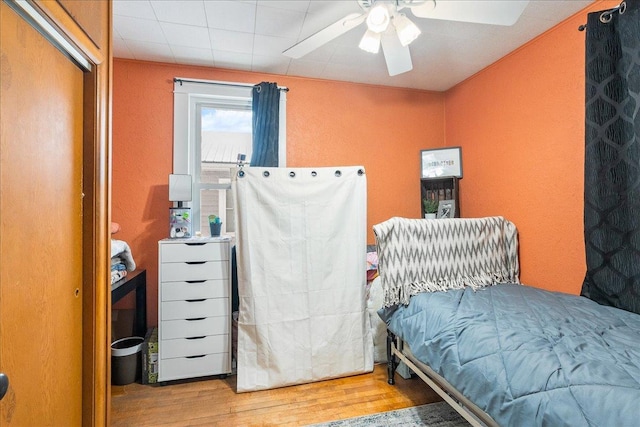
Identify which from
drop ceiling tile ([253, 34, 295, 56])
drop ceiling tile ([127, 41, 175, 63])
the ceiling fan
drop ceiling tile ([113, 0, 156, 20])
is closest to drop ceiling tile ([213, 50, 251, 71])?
drop ceiling tile ([253, 34, 295, 56])

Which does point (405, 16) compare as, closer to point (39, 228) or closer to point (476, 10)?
point (476, 10)

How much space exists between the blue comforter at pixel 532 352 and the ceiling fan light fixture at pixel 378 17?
1.55 m

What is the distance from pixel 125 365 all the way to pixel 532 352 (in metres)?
2.47

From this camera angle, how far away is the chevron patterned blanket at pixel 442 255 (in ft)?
6.76

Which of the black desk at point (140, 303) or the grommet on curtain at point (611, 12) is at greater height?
the grommet on curtain at point (611, 12)

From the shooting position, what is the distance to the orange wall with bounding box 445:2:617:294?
2008mm

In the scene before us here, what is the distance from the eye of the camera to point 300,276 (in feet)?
7.37

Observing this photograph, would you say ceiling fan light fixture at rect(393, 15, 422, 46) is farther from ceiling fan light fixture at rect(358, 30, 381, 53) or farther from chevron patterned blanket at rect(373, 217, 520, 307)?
chevron patterned blanket at rect(373, 217, 520, 307)

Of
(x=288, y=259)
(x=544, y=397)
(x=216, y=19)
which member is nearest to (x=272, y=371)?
(x=288, y=259)

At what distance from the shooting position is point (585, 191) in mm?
1819

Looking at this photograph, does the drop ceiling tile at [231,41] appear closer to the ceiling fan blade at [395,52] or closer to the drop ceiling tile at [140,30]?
the drop ceiling tile at [140,30]

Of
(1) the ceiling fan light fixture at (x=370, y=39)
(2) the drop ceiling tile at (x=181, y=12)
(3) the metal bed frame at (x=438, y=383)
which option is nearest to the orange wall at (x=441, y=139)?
(2) the drop ceiling tile at (x=181, y=12)

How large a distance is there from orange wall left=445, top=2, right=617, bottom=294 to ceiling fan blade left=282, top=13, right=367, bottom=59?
1475 mm

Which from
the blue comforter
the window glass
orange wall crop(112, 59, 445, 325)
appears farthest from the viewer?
the window glass
